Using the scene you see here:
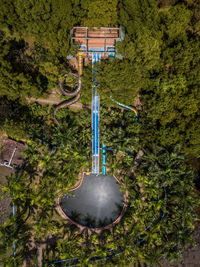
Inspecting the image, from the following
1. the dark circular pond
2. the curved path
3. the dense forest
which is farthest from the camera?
the dark circular pond

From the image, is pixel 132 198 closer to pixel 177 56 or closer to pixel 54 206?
pixel 54 206

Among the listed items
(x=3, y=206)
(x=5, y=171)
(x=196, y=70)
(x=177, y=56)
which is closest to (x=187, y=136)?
(x=196, y=70)

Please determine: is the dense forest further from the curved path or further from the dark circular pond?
the dark circular pond

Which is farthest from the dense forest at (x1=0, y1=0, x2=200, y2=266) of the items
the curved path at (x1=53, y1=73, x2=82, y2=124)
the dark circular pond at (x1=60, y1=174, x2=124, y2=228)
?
the dark circular pond at (x1=60, y1=174, x2=124, y2=228)

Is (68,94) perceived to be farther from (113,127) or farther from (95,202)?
(95,202)

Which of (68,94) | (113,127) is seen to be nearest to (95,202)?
(113,127)
